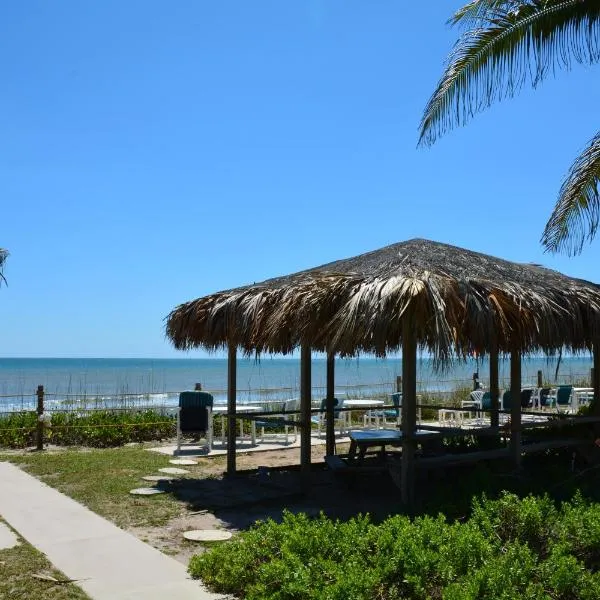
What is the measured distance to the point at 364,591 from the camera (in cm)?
405

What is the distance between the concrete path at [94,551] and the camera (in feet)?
15.9

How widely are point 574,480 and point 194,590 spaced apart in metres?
4.38

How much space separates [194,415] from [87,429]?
2273 millimetres

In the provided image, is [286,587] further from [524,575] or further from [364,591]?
[524,575]

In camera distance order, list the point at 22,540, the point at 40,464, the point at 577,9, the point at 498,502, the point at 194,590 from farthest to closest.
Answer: the point at 40,464 → the point at 577,9 → the point at 22,540 → the point at 498,502 → the point at 194,590

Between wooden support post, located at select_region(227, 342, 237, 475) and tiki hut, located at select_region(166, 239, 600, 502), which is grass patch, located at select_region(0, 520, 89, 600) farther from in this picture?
wooden support post, located at select_region(227, 342, 237, 475)

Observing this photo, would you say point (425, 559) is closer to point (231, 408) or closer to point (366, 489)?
point (366, 489)

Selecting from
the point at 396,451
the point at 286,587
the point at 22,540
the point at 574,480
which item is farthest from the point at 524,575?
the point at 396,451

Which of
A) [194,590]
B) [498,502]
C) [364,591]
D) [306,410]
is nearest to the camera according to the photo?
[364,591]

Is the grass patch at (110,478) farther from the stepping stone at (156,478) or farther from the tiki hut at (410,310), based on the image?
the tiki hut at (410,310)

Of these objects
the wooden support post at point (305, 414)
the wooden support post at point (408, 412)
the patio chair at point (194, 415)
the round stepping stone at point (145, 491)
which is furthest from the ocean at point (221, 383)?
the round stepping stone at point (145, 491)

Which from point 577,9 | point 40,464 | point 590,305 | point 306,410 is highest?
point 577,9

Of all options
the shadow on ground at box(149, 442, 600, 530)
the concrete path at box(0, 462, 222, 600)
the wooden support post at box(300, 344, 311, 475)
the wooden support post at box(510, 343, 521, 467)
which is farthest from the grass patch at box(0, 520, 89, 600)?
the wooden support post at box(510, 343, 521, 467)

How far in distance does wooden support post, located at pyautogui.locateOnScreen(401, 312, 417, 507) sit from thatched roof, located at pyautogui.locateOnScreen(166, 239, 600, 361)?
0.18m
